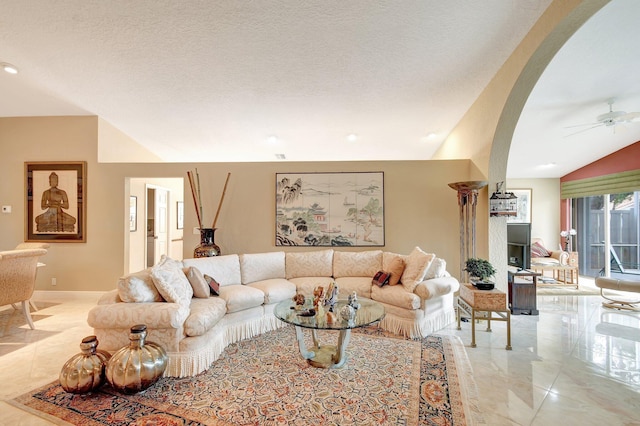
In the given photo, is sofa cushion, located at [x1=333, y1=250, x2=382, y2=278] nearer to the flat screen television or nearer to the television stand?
the television stand

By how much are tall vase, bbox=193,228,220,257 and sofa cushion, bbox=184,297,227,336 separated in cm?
147

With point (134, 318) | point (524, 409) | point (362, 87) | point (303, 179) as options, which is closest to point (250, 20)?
point (362, 87)

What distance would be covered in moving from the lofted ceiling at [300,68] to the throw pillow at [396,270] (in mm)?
2414

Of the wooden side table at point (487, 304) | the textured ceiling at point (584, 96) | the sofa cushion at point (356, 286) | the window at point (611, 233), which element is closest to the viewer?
the textured ceiling at point (584, 96)

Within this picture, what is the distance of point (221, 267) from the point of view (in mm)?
3879

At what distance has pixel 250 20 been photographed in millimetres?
3035

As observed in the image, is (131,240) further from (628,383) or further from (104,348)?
(628,383)

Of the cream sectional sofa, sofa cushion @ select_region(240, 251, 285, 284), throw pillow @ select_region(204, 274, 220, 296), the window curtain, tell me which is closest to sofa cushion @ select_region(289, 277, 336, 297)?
the cream sectional sofa

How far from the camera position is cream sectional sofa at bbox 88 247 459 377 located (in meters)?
2.59

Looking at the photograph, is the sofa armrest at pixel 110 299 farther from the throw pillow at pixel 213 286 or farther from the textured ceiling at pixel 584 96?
the textured ceiling at pixel 584 96

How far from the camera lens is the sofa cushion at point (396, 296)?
343 cm

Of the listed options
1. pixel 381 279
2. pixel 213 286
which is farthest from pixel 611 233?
pixel 213 286

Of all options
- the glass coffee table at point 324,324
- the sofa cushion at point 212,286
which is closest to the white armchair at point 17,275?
the sofa cushion at point 212,286

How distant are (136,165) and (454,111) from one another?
17.7ft
